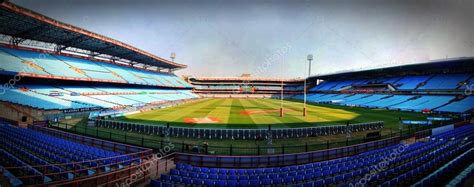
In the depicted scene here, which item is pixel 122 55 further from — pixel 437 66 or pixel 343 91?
pixel 437 66

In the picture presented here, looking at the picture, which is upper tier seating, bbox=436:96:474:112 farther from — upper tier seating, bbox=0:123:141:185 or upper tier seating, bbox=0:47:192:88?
upper tier seating, bbox=0:47:192:88

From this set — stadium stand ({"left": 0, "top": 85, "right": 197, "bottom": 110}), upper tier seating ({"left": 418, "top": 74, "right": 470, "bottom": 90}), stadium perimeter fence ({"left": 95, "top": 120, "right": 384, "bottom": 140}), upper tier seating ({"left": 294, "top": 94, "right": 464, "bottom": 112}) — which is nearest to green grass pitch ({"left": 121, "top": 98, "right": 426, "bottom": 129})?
stadium perimeter fence ({"left": 95, "top": 120, "right": 384, "bottom": 140})

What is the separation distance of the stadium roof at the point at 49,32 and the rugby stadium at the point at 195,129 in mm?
205

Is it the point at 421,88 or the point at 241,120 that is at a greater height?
the point at 421,88

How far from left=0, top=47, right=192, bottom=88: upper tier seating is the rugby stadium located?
0.32 metres

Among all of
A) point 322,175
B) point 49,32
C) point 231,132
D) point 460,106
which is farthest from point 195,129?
point 460,106

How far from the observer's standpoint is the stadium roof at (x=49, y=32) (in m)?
29.5

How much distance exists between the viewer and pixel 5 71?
30.2m

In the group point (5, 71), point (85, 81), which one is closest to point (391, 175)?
point (5, 71)

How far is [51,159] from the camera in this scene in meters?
11.1

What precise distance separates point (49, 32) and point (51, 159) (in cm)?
3741

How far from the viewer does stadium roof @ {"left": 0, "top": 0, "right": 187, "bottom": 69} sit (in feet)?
96.8

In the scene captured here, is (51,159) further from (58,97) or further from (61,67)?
(61,67)

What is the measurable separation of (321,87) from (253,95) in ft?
114
